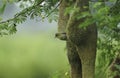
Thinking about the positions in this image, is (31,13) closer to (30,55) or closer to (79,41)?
(79,41)

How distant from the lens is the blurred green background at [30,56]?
11.2 m

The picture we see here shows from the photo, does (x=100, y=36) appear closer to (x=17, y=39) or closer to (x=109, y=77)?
(x=109, y=77)

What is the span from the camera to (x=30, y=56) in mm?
11844

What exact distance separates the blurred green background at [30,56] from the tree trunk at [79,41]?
7537 mm

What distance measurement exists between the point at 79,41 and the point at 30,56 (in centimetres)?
887

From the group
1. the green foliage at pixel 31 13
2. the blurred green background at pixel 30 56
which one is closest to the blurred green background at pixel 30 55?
the blurred green background at pixel 30 56

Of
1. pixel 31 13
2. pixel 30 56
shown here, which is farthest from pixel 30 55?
pixel 31 13

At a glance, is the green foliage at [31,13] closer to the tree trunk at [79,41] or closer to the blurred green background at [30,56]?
the tree trunk at [79,41]

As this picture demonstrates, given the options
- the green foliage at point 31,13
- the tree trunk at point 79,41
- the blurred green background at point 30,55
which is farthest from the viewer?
the blurred green background at point 30,55

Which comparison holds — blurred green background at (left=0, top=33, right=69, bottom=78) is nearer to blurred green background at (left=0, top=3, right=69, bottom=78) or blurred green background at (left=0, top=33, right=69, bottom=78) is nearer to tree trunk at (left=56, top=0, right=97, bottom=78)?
blurred green background at (left=0, top=3, right=69, bottom=78)

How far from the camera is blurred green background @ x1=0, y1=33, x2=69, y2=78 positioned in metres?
11.2

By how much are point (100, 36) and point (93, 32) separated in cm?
123

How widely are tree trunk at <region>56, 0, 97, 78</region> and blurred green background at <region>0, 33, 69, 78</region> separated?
297 inches

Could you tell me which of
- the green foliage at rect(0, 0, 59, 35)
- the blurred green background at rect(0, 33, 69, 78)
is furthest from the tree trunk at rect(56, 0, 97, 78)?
the blurred green background at rect(0, 33, 69, 78)
